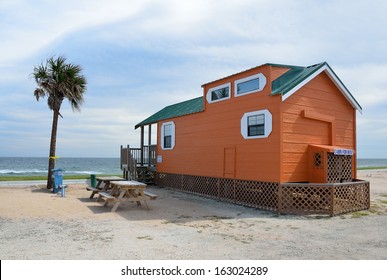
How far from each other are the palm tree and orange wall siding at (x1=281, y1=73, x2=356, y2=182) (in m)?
11.5

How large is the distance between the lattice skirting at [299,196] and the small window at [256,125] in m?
1.87

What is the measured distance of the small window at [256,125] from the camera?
12.5 metres

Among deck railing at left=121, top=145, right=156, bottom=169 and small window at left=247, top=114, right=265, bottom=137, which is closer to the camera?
small window at left=247, top=114, right=265, bottom=137

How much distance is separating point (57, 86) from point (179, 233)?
12.8 metres

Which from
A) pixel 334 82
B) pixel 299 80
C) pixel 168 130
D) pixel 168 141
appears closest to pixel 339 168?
pixel 334 82

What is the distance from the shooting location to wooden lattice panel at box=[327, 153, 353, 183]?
39.6ft

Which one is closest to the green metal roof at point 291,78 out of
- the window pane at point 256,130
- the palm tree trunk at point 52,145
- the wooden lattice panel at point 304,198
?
the window pane at point 256,130

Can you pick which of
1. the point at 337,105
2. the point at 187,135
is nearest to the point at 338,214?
the point at 337,105

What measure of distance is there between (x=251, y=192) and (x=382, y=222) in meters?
4.59

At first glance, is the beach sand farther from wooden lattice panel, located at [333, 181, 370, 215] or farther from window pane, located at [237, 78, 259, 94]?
window pane, located at [237, 78, 259, 94]

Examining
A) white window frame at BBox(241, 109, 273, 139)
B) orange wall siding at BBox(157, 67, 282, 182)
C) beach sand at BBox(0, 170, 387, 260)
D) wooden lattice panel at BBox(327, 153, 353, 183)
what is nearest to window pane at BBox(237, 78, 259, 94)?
orange wall siding at BBox(157, 67, 282, 182)

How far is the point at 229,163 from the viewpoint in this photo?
555 inches

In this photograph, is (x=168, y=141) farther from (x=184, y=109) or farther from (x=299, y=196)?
(x=299, y=196)

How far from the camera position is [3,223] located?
9203 mm
